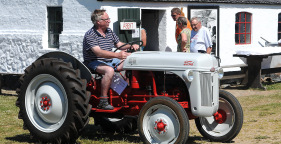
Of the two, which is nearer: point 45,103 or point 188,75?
point 188,75

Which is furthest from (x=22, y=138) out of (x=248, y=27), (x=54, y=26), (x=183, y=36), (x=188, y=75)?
(x=248, y=27)

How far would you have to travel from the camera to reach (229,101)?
25.8 feet

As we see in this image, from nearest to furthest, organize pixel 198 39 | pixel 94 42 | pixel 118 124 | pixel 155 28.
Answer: pixel 94 42 < pixel 118 124 < pixel 198 39 < pixel 155 28

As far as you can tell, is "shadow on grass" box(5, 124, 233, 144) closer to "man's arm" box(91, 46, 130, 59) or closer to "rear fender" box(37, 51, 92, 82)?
"rear fender" box(37, 51, 92, 82)

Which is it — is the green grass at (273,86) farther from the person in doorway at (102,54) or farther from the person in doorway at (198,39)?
the person in doorway at (102,54)

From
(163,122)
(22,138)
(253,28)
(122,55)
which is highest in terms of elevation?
(253,28)

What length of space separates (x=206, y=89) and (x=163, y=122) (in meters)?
0.66

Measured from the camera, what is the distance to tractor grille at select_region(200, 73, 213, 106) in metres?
7.36

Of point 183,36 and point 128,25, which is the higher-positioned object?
point 128,25

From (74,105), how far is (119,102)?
29.3 inches

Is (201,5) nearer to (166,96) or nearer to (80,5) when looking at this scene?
(80,5)

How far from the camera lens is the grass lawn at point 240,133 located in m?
8.23

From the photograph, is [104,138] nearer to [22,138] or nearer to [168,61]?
[22,138]

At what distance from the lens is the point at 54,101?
7.79 metres
